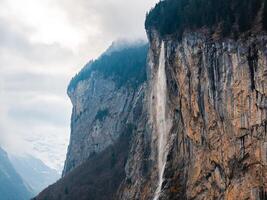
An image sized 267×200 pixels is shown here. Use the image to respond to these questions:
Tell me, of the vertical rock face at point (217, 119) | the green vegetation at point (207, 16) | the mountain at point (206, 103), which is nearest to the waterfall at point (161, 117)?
the mountain at point (206, 103)

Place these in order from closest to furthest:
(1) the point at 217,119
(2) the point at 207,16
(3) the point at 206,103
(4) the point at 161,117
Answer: (1) the point at 217,119 < (3) the point at 206,103 < (2) the point at 207,16 < (4) the point at 161,117

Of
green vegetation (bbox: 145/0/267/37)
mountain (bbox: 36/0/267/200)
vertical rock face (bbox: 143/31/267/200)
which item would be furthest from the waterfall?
green vegetation (bbox: 145/0/267/37)

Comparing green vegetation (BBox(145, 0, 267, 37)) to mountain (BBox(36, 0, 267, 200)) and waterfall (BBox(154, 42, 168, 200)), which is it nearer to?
mountain (BBox(36, 0, 267, 200))

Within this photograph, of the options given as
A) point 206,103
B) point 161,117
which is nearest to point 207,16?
point 206,103

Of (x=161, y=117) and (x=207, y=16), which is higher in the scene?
(x=207, y=16)

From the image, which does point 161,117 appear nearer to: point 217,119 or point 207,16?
point 207,16

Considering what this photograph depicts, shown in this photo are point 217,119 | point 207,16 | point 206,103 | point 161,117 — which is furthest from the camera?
point 161,117

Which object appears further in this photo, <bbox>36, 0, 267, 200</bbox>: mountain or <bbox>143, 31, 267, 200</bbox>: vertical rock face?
<bbox>36, 0, 267, 200</bbox>: mountain

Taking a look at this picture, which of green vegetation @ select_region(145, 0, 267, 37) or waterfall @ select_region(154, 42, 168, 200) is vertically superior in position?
green vegetation @ select_region(145, 0, 267, 37)

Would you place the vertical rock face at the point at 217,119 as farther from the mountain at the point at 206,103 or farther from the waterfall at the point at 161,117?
the waterfall at the point at 161,117
